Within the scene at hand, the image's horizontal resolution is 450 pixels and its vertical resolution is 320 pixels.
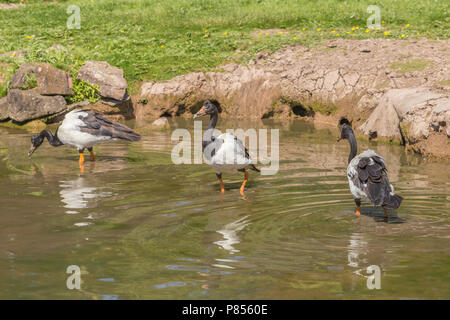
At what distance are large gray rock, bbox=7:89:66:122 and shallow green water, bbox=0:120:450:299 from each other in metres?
3.99

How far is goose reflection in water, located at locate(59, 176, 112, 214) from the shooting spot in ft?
31.0

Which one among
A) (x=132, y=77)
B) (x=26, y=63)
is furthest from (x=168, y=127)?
(x=26, y=63)

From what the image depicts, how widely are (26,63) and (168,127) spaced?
13.3 ft

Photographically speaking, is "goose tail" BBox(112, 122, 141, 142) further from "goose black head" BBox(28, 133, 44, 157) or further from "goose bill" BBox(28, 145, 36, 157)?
"goose bill" BBox(28, 145, 36, 157)

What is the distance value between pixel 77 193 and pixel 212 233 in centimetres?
304

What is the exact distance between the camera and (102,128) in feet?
41.6

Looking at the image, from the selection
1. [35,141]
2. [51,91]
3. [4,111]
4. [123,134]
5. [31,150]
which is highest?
[51,91]

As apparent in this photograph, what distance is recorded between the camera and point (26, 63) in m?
17.2

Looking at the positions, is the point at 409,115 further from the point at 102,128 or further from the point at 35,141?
the point at 35,141

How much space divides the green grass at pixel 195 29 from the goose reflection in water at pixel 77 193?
777cm

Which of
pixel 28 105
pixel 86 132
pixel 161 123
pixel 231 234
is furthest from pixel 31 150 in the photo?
pixel 231 234

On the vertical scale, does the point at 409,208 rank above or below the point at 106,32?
below

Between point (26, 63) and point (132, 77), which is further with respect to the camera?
point (132, 77)

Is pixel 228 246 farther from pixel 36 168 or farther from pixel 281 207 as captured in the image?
pixel 36 168
